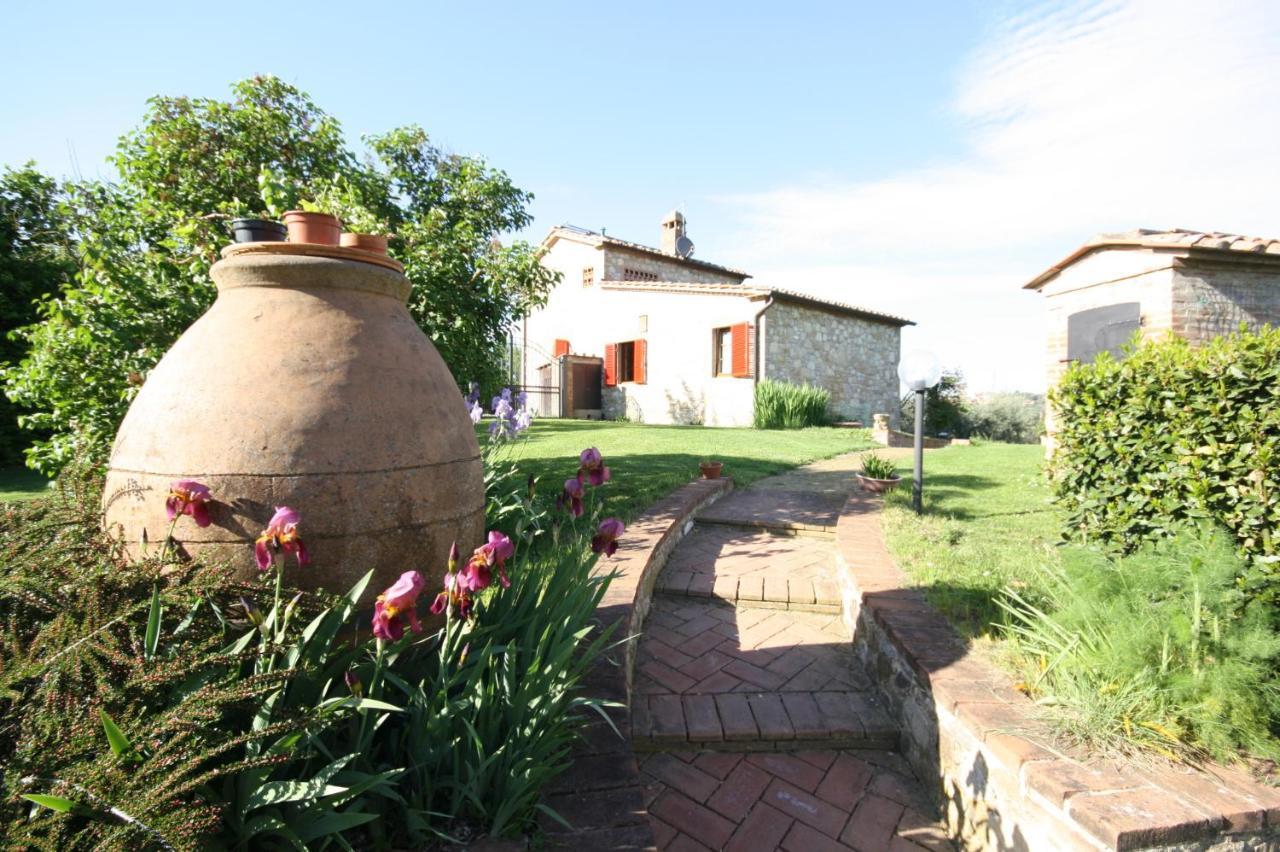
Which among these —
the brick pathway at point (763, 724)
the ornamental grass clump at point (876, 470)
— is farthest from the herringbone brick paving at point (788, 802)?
the ornamental grass clump at point (876, 470)

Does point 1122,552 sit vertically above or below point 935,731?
above

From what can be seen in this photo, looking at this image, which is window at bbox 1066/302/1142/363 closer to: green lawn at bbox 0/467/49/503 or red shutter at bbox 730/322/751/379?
red shutter at bbox 730/322/751/379

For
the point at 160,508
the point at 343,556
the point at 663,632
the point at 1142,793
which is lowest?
the point at 663,632

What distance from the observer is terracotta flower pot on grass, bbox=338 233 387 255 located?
2.30 meters

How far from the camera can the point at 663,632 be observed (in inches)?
143

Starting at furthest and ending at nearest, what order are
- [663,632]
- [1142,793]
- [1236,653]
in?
1. [663,632]
2. [1236,653]
3. [1142,793]

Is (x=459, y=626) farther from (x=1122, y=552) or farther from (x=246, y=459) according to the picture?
(x=1122, y=552)

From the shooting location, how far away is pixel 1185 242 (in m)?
7.13

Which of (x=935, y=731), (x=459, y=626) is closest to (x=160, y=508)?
(x=459, y=626)

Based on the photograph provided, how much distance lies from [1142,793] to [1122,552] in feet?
5.95

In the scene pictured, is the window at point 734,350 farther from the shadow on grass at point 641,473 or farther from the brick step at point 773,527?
the brick step at point 773,527

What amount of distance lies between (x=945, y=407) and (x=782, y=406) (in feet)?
20.2

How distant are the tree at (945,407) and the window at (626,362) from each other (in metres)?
7.88

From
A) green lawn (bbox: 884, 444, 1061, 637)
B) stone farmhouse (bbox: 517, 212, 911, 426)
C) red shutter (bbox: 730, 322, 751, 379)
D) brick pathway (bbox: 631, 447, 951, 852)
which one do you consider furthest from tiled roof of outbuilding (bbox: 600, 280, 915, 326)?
brick pathway (bbox: 631, 447, 951, 852)
